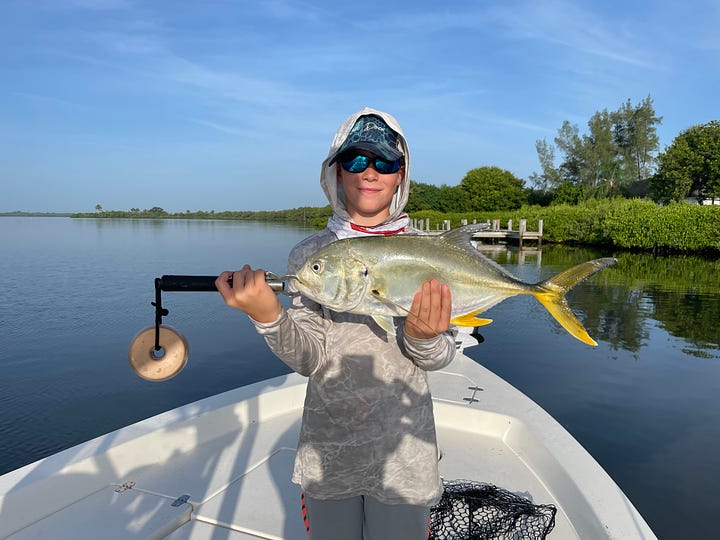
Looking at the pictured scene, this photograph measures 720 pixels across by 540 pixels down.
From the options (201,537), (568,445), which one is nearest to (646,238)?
(568,445)

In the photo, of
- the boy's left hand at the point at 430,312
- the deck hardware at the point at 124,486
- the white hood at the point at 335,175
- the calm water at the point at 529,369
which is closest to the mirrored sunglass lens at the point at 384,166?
the white hood at the point at 335,175

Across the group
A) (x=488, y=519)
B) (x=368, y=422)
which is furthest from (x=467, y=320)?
(x=488, y=519)

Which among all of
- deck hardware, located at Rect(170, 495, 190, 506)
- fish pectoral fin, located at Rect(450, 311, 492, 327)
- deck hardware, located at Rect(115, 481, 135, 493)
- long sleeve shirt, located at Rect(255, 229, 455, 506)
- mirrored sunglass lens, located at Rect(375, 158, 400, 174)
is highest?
mirrored sunglass lens, located at Rect(375, 158, 400, 174)

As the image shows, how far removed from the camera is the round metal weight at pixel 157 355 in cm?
262

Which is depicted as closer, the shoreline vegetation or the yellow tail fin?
the yellow tail fin

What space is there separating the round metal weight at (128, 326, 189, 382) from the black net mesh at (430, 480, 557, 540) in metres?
1.95

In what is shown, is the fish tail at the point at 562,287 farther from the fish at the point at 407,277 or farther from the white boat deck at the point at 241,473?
the white boat deck at the point at 241,473

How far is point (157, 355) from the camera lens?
2.68 m

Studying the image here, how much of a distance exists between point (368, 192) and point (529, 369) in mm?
10468

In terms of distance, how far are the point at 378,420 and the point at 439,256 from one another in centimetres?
81

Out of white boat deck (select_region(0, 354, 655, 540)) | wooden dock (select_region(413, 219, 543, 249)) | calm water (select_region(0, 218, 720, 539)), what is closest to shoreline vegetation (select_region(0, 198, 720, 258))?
wooden dock (select_region(413, 219, 543, 249))

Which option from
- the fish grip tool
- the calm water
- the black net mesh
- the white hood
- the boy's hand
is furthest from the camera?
the calm water

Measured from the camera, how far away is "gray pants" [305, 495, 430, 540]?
1985 millimetres

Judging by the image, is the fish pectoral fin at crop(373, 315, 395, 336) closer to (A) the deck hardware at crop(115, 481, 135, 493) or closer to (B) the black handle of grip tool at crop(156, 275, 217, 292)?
(B) the black handle of grip tool at crop(156, 275, 217, 292)
